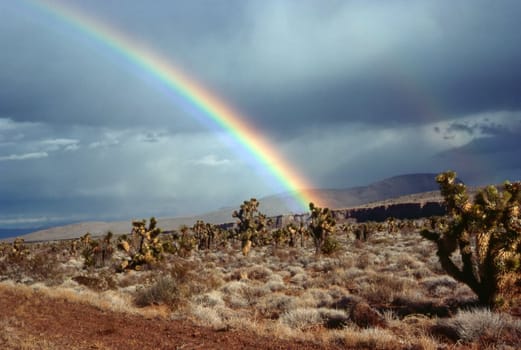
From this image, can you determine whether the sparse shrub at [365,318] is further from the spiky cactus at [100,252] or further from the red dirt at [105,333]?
the spiky cactus at [100,252]

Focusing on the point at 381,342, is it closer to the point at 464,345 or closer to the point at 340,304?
the point at 464,345

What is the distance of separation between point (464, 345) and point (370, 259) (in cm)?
2135

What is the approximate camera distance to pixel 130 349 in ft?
34.1

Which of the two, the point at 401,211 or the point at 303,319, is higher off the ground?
the point at 401,211

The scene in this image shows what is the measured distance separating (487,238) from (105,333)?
40.1 feet

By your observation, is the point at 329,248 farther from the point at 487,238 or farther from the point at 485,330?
the point at 485,330

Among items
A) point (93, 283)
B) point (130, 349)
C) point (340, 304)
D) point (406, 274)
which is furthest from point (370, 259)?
point (130, 349)

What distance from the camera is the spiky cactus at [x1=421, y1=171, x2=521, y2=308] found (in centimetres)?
1402

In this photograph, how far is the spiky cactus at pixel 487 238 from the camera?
46.0 feet

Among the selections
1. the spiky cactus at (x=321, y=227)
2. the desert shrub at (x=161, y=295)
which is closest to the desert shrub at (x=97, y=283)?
the desert shrub at (x=161, y=295)

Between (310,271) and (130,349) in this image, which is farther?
(310,271)

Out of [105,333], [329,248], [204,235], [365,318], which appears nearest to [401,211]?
[204,235]

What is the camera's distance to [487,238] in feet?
48.2

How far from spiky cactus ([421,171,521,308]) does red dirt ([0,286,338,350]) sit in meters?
6.93
